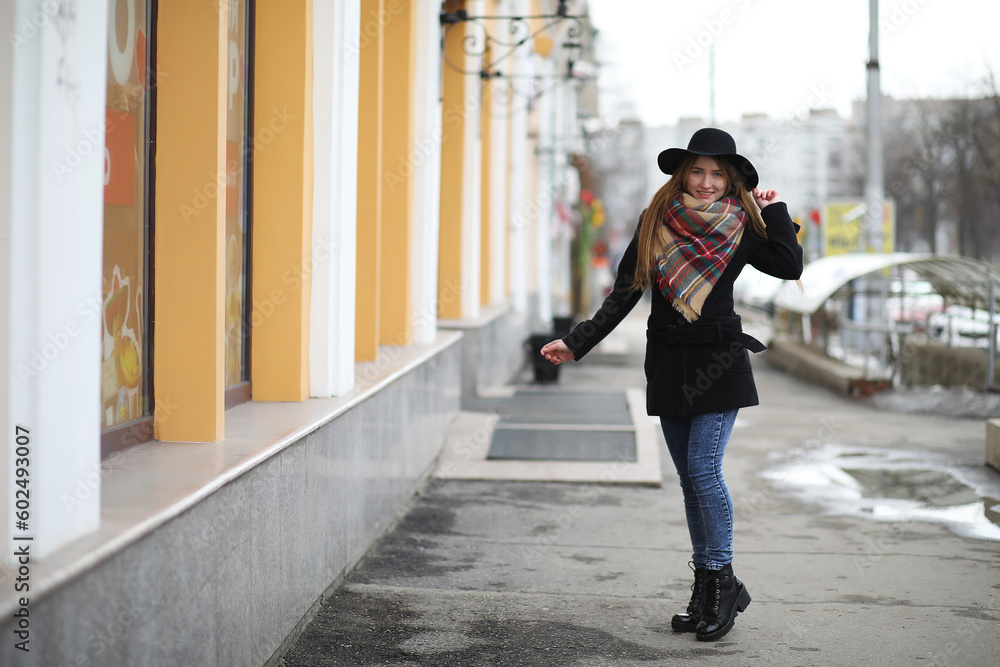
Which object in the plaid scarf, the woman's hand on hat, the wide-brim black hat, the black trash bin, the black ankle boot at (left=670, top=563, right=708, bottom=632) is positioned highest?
the wide-brim black hat

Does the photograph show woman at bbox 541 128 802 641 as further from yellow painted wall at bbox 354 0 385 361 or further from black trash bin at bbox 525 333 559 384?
black trash bin at bbox 525 333 559 384

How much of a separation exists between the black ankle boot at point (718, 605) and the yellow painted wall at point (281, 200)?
1.92m

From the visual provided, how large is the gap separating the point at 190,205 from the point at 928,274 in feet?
39.4

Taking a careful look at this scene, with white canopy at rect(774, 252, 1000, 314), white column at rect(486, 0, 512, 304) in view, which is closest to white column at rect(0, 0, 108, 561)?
white column at rect(486, 0, 512, 304)

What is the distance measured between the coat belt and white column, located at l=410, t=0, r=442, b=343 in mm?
4036

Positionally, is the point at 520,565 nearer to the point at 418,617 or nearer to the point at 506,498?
the point at 418,617

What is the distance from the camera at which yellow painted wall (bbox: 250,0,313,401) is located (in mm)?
4766

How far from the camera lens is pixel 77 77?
8.30 ft

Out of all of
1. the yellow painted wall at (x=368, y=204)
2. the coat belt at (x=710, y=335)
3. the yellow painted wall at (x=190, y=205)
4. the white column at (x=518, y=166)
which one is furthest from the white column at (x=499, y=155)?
the yellow painted wall at (x=190, y=205)

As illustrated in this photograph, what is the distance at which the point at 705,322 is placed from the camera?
4.03m

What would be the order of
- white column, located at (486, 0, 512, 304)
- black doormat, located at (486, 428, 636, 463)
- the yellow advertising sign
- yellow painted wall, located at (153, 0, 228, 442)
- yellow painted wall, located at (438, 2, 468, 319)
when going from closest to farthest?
yellow painted wall, located at (153, 0, 228, 442), black doormat, located at (486, 428, 636, 463), yellow painted wall, located at (438, 2, 468, 319), white column, located at (486, 0, 512, 304), the yellow advertising sign

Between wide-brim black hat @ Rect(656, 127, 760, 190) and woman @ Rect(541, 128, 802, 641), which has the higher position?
wide-brim black hat @ Rect(656, 127, 760, 190)

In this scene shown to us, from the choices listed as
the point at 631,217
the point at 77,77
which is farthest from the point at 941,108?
the point at 631,217

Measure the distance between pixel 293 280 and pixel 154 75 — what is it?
1.35m
